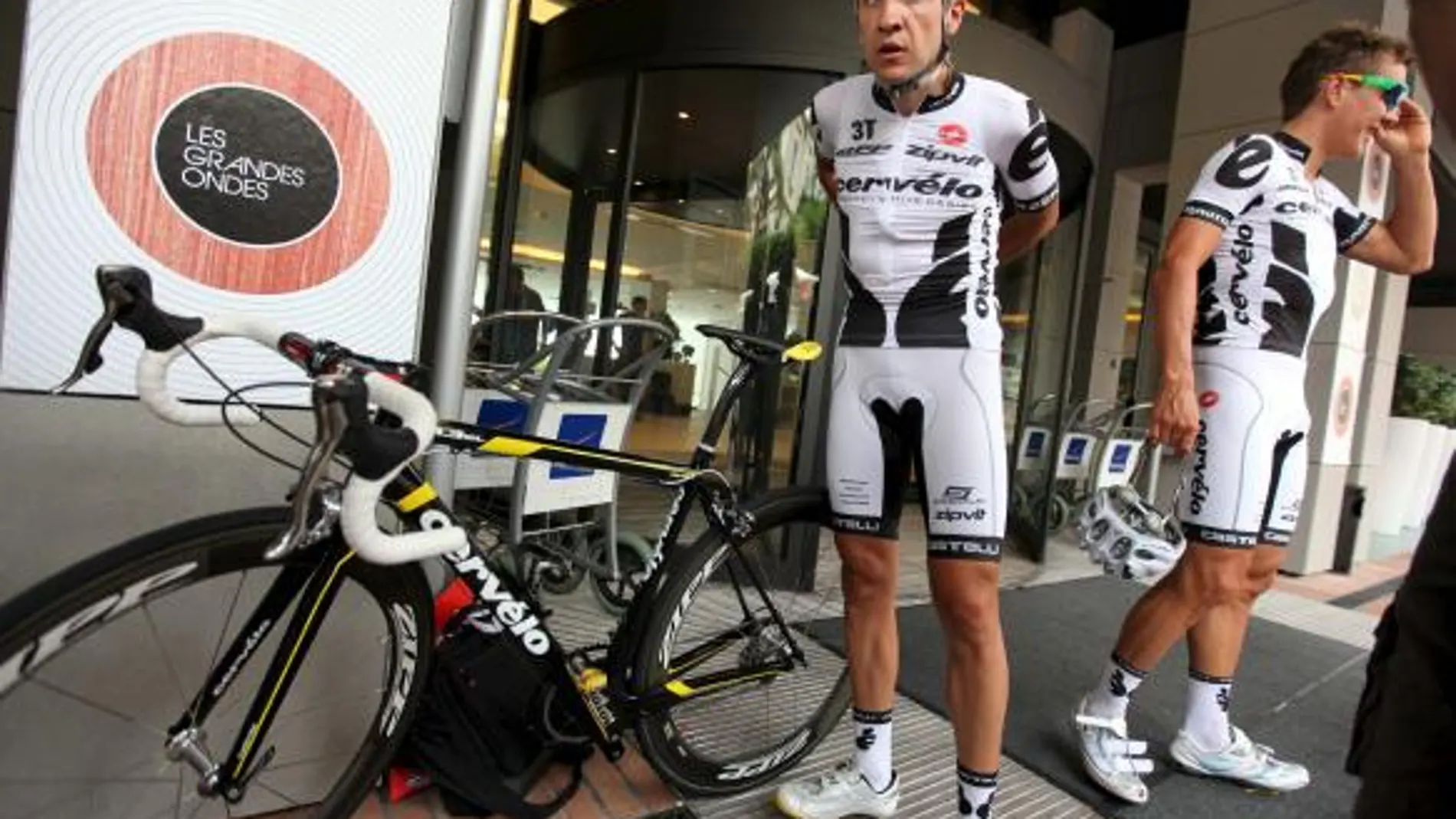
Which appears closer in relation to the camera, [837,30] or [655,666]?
[655,666]

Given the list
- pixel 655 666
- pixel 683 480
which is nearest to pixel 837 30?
pixel 683 480

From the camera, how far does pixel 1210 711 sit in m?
2.51

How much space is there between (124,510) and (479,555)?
698 mm

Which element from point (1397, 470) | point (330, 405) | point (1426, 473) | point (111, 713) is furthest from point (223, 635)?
point (1426, 473)

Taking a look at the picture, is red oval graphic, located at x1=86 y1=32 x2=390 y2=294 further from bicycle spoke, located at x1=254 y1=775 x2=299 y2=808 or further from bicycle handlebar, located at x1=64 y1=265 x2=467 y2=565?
bicycle spoke, located at x1=254 y1=775 x2=299 y2=808

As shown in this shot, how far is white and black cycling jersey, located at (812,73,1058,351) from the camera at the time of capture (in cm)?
180

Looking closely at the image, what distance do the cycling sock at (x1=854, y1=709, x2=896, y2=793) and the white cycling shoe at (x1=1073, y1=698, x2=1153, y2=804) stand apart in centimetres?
71

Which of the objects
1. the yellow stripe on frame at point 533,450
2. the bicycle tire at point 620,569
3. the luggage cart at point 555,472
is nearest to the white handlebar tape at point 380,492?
the yellow stripe on frame at point 533,450

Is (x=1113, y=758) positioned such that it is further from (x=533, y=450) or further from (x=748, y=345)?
(x=533, y=450)

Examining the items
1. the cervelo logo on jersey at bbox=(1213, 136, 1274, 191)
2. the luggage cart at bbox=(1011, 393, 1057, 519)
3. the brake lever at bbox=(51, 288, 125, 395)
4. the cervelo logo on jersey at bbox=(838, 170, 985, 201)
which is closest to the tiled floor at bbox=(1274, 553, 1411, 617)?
the luggage cart at bbox=(1011, 393, 1057, 519)

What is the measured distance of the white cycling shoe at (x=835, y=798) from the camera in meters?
2.04

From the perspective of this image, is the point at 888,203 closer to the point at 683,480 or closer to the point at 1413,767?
the point at 683,480

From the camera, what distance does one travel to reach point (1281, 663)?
385 centimetres

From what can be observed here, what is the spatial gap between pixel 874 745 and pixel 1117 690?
2.80 feet
